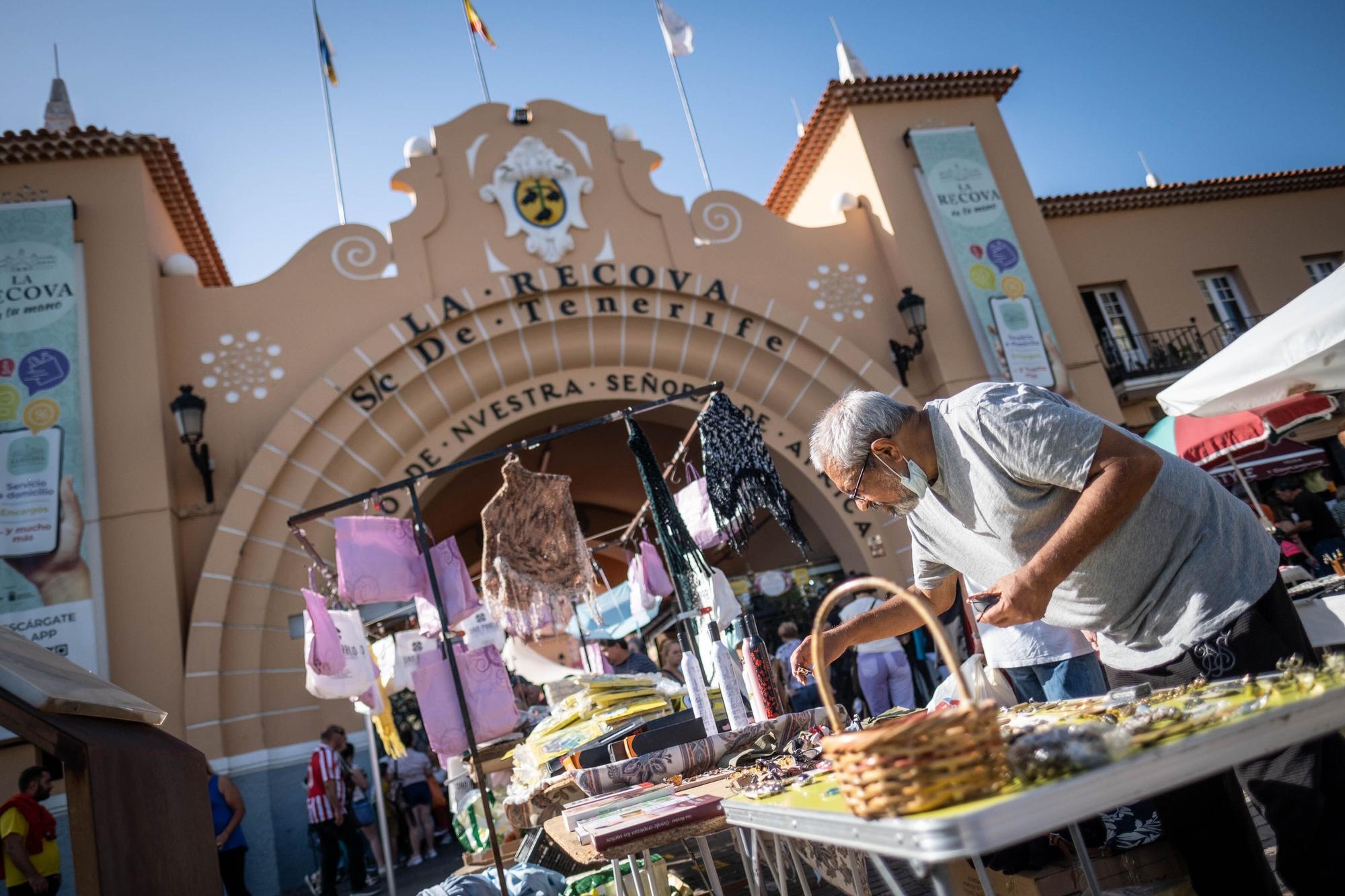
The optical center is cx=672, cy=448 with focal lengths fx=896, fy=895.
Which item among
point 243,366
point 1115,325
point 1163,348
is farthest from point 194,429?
point 1163,348

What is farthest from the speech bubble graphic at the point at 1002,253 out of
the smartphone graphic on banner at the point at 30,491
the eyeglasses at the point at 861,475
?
the smartphone graphic on banner at the point at 30,491

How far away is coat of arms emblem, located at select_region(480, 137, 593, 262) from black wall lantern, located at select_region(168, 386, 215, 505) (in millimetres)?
3813

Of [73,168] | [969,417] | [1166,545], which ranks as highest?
[73,168]

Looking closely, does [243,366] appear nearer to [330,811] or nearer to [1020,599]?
[330,811]

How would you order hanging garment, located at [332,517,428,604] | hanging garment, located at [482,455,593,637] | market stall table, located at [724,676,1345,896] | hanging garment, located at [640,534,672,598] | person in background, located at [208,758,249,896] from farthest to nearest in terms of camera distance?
hanging garment, located at [640,534,672,598]
person in background, located at [208,758,249,896]
hanging garment, located at [482,455,593,637]
hanging garment, located at [332,517,428,604]
market stall table, located at [724,676,1345,896]

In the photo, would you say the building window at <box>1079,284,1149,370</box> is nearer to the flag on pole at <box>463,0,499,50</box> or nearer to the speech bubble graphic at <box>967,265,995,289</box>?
the speech bubble graphic at <box>967,265,995,289</box>

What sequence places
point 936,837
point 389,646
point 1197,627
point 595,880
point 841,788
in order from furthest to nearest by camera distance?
point 389,646, point 595,880, point 1197,627, point 841,788, point 936,837

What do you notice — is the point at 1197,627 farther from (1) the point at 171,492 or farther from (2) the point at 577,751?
(1) the point at 171,492

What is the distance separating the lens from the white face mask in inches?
93.2

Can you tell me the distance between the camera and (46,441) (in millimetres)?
8305

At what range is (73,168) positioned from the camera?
9328mm

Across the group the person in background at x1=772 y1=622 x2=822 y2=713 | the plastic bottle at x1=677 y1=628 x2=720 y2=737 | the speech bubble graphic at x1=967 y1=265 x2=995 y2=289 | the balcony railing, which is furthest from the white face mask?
the balcony railing

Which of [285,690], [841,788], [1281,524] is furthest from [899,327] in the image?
[841,788]

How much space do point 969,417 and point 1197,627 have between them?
0.73 m
